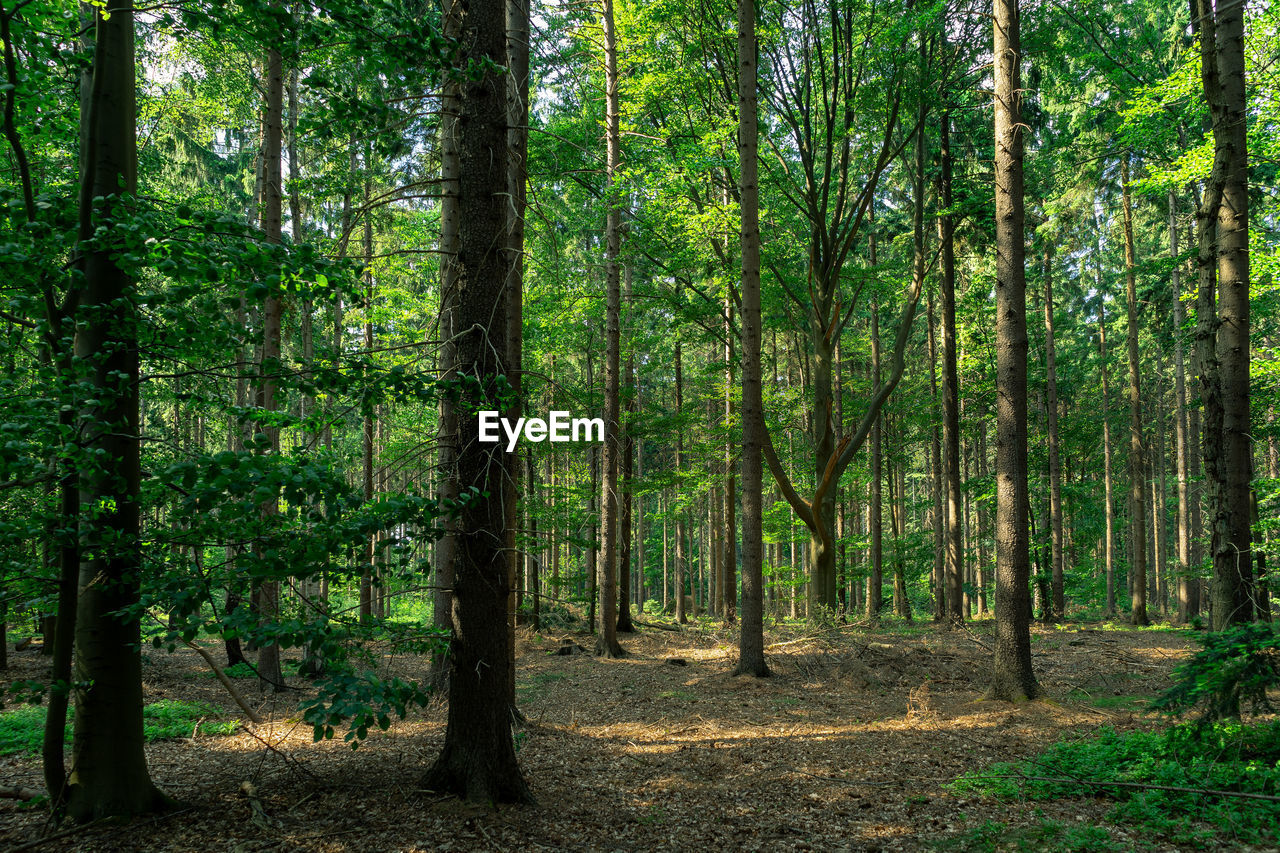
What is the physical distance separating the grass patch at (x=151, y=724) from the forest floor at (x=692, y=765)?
26cm

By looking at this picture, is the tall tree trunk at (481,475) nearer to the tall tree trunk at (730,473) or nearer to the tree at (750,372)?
the tree at (750,372)

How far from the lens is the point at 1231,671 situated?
4906mm

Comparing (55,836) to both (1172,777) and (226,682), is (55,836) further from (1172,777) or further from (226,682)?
(1172,777)

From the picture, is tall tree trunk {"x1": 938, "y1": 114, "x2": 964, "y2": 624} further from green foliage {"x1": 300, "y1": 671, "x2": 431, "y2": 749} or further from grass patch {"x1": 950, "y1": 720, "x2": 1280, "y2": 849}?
green foliage {"x1": 300, "y1": 671, "x2": 431, "y2": 749}

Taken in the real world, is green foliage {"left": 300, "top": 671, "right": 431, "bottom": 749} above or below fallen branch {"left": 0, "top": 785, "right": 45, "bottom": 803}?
above

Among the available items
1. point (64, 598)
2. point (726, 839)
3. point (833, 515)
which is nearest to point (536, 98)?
point (833, 515)

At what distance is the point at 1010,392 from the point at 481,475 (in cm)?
703

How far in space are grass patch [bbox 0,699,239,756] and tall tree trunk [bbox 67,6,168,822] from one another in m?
2.26

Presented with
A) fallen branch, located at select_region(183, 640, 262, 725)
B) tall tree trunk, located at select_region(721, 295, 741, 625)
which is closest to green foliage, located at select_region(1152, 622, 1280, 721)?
fallen branch, located at select_region(183, 640, 262, 725)

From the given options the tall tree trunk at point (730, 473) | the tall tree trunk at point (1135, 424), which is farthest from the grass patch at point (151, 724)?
the tall tree trunk at point (1135, 424)

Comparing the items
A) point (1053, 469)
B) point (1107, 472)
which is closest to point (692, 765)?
point (1053, 469)

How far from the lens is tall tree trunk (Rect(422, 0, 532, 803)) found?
4.68 metres

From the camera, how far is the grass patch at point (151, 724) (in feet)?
20.7

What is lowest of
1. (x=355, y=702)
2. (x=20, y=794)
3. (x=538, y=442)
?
(x=20, y=794)
